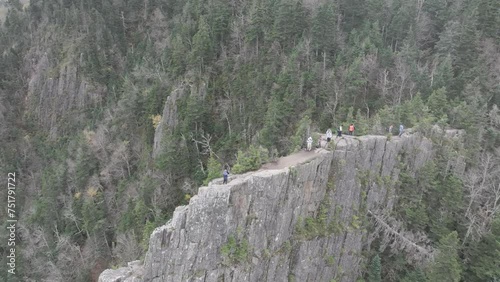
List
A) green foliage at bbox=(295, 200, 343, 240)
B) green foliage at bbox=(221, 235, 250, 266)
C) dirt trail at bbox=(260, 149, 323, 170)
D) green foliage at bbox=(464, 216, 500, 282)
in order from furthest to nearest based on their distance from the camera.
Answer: green foliage at bbox=(464, 216, 500, 282), green foliage at bbox=(295, 200, 343, 240), dirt trail at bbox=(260, 149, 323, 170), green foliage at bbox=(221, 235, 250, 266)

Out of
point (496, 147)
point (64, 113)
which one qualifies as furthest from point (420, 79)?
point (64, 113)

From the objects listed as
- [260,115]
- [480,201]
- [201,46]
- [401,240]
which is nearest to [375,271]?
[401,240]

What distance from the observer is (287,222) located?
3120cm

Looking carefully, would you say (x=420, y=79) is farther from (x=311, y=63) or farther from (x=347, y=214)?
(x=347, y=214)

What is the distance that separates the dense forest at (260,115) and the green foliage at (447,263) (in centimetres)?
104

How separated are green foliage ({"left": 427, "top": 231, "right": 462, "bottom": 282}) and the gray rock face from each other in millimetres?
6549

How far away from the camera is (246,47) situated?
224 feet

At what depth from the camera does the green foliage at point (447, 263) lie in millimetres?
30078

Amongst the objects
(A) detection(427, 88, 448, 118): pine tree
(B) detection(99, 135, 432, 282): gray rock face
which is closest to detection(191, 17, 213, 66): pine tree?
(A) detection(427, 88, 448, 118): pine tree

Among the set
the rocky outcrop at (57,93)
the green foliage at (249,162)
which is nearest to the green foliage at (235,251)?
the green foliage at (249,162)

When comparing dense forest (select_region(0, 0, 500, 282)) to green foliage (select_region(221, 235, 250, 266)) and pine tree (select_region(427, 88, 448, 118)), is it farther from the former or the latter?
green foliage (select_region(221, 235, 250, 266))

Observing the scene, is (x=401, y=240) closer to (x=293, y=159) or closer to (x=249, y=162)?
(x=293, y=159)

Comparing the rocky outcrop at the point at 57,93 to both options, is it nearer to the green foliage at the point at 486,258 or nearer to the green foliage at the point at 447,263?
the green foliage at the point at 447,263

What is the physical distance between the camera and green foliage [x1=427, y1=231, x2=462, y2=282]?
3008cm
